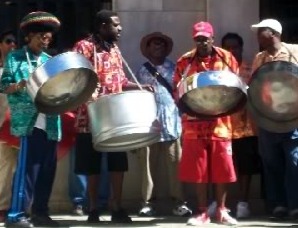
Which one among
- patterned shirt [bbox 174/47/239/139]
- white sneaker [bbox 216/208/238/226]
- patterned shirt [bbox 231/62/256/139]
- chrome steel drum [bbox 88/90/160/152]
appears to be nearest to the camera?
chrome steel drum [bbox 88/90/160/152]

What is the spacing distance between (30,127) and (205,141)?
1403mm

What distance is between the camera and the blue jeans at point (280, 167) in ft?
29.1

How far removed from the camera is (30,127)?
26.9ft

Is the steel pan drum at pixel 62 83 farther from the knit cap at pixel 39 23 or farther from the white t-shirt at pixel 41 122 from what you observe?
the knit cap at pixel 39 23

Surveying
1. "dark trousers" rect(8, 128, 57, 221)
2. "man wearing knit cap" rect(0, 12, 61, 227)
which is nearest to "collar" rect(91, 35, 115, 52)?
"man wearing knit cap" rect(0, 12, 61, 227)

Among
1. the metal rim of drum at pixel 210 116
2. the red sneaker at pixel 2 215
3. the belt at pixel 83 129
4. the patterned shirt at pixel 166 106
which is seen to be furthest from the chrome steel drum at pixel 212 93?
the red sneaker at pixel 2 215

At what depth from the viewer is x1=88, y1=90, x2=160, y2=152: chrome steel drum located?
790 cm

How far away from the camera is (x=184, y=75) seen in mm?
8562

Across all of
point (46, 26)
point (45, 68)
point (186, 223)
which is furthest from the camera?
point (186, 223)

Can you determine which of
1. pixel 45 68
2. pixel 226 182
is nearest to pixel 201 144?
pixel 226 182

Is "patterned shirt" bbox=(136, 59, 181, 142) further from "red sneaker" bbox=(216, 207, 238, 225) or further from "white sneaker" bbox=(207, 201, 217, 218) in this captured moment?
"red sneaker" bbox=(216, 207, 238, 225)

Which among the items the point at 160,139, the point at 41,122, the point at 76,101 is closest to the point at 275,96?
the point at 160,139

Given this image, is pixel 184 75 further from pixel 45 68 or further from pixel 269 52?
pixel 45 68

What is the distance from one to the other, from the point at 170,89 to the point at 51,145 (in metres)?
1.43
